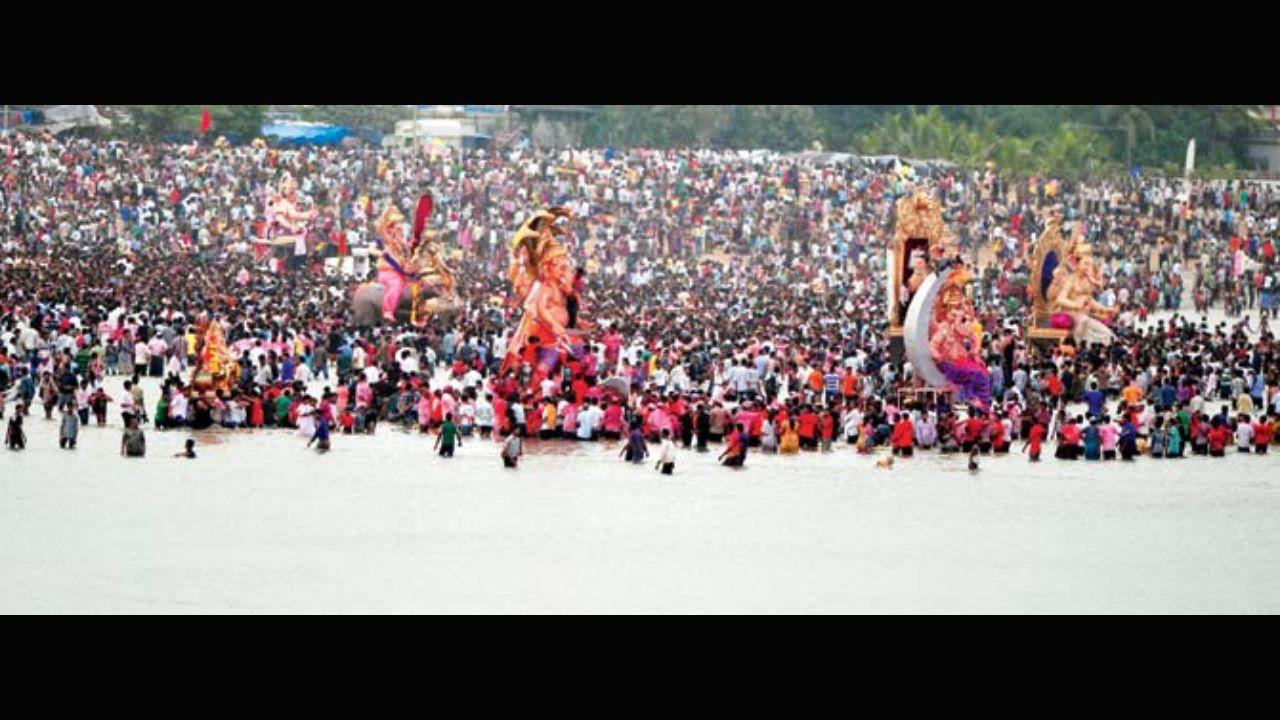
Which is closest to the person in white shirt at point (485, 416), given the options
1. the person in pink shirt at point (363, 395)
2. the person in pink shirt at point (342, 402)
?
the person in pink shirt at point (363, 395)

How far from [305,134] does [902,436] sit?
3935 cm

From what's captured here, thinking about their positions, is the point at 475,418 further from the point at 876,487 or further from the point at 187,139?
the point at 187,139

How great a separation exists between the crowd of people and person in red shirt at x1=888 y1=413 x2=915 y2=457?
0.04 meters

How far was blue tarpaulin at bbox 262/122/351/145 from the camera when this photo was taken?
228 feet

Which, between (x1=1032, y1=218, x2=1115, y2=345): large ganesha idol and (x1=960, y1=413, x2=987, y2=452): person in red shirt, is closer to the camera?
(x1=960, y1=413, x2=987, y2=452): person in red shirt

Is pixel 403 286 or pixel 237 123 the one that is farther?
pixel 237 123

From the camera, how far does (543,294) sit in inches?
1442

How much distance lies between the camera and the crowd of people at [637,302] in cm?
3391

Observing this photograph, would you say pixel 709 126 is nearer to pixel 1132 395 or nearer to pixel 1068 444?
pixel 1132 395

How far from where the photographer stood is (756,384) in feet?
124

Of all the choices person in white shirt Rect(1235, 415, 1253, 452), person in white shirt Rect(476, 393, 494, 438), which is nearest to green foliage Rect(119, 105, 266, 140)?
person in white shirt Rect(476, 393, 494, 438)

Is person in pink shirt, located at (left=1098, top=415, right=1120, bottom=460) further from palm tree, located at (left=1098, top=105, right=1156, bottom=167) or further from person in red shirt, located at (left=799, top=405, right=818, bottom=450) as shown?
palm tree, located at (left=1098, top=105, right=1156, bottom=167)

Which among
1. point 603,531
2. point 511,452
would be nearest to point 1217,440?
point 511,452

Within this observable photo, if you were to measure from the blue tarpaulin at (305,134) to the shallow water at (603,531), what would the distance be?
3609cm
